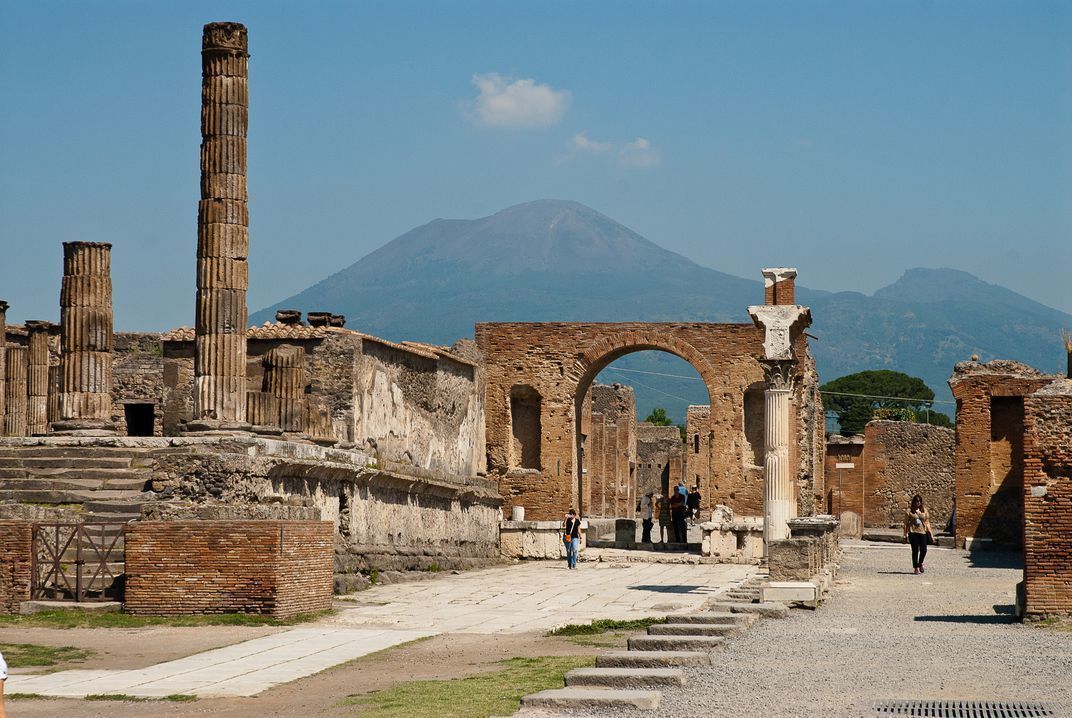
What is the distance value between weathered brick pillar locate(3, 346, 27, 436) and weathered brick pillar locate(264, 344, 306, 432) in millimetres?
8354

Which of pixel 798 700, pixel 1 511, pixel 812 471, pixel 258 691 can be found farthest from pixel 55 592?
pixel 812 471

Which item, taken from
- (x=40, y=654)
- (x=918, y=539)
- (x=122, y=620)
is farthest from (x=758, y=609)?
(x=918, y=539)

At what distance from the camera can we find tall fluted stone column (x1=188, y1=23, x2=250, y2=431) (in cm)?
2200

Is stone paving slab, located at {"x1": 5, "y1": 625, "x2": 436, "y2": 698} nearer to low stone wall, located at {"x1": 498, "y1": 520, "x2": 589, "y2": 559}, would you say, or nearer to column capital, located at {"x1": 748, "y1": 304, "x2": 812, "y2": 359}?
column capital, located at {"x1": 748, "y1": 304, "x2": 812, "y2": 359}

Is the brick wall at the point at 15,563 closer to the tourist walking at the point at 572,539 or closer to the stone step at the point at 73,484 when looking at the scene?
the stone step at the point at 73,484

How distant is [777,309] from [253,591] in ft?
27.1

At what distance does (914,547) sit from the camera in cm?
2503

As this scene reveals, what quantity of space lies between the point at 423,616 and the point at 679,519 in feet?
57.8

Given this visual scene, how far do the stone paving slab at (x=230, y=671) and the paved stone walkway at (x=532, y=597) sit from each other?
188 cm

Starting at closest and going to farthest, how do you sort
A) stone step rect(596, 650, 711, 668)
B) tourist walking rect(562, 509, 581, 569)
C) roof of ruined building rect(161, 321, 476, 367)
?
stone step rect(596, 650, 711, 668) → roof of ruined building rect(161, 321, 476, 367) → tourist walking rect(562, 509, 581, 569)

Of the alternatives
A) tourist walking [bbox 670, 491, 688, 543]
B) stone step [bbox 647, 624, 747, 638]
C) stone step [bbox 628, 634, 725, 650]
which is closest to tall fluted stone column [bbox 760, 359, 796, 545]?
stone step [bbox 647, 624, 747, 638]

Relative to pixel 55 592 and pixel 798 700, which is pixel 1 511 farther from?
pixel 798 700

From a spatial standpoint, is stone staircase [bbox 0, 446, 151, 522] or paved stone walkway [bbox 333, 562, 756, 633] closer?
paved stone walkway [bbox 333, 562, 756, 633]

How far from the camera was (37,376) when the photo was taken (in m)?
31.5
